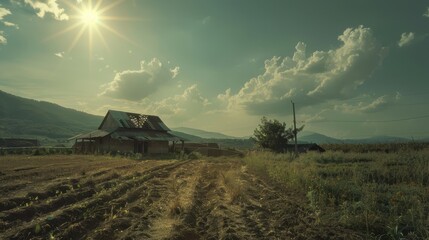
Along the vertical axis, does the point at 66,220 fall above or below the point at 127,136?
below

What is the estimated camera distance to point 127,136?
46.7 meters

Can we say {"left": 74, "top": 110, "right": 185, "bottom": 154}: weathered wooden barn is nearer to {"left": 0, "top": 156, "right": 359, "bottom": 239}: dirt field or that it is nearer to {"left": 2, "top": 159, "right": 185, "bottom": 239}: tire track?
{"left": 0, "top": 156, "right": 359, "bottom": 239}: dirt field

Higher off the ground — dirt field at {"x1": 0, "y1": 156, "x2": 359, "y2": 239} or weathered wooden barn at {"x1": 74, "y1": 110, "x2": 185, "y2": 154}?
weathered wooden barn at {"x1": 74, "y1": 110, "x2": 185, "y2": 154}

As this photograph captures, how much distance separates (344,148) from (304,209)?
50.4 metres

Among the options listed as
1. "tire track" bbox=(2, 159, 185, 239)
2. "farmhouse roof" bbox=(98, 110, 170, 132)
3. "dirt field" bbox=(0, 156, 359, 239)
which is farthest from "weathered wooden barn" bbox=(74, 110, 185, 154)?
"tire track" bbox=(2, 159, 185, 239)

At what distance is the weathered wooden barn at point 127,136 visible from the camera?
154 ft

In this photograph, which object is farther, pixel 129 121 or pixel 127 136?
pixel 129 121

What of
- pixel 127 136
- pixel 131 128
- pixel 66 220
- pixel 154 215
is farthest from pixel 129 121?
pixel 66 220

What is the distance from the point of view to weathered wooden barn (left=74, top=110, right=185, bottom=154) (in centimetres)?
4684

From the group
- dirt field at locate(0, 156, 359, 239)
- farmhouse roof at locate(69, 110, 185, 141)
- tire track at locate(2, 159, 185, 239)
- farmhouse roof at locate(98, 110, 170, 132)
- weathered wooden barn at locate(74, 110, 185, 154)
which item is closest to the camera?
tire track at locate(2, 159, 185, 239)

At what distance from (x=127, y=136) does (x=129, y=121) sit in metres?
5.44

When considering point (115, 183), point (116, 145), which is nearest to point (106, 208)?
point (115, 183)

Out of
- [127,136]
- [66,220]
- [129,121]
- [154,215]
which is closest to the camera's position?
[66,220]

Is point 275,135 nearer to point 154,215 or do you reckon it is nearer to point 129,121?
point 129,121
